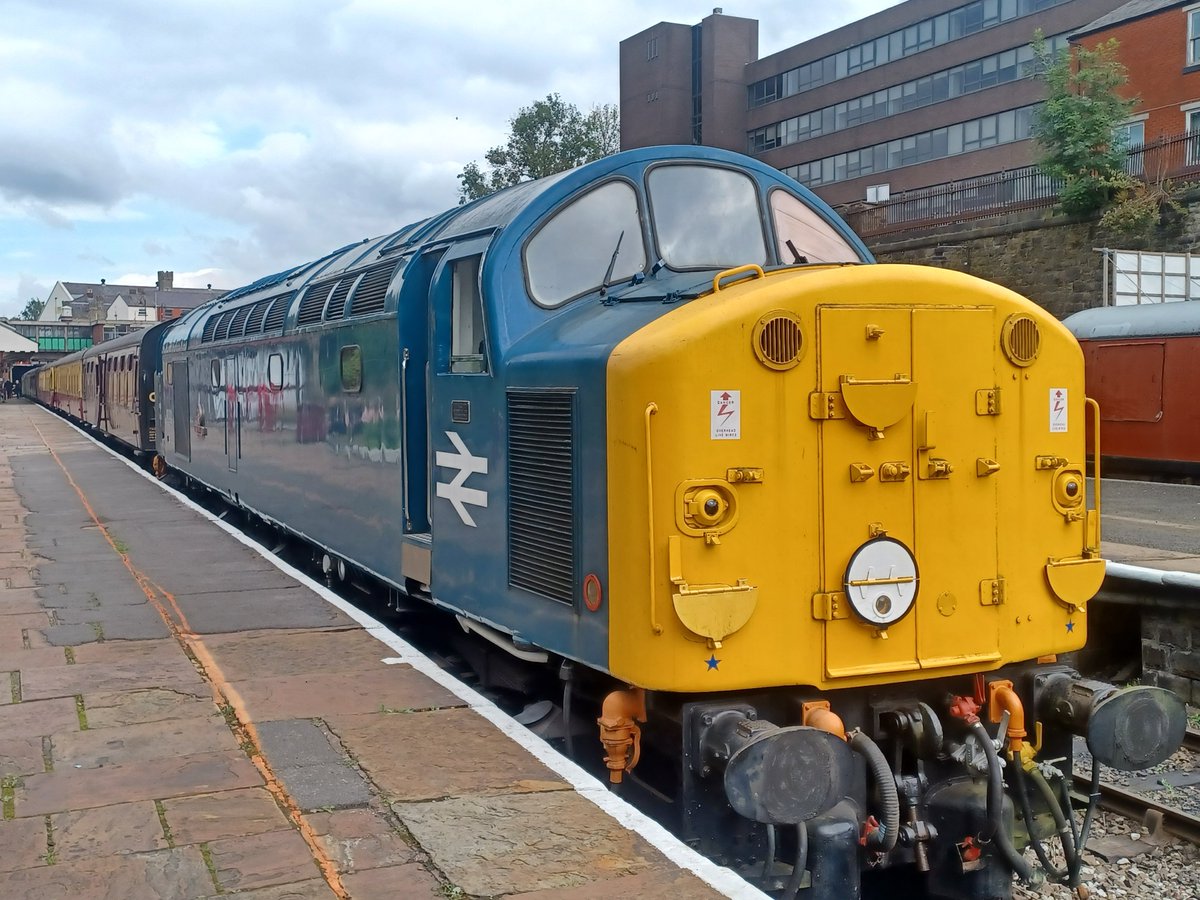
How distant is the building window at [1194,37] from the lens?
94.1 feet

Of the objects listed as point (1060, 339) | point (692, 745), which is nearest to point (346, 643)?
point (692, 745)

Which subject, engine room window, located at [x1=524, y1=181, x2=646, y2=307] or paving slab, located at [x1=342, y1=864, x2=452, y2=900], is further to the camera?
engine room window, located at [x1=524, y1=181, x2=646, y2=307]

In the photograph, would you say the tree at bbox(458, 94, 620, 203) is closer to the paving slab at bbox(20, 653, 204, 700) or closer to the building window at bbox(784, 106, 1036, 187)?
the building window at bbox(784, 106, 1036, 187)

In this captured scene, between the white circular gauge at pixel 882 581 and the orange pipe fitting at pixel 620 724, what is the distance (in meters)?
0.99

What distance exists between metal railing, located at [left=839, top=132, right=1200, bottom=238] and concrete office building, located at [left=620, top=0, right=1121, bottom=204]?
22.6 ft

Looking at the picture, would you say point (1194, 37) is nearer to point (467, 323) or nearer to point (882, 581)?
point (467, 323)

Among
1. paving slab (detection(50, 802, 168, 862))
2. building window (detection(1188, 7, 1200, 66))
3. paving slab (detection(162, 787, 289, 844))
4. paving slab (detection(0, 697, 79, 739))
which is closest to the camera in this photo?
paving slab (detection(50, 802, 168, 862))

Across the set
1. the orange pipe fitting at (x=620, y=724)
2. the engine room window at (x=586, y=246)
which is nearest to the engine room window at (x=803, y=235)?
the engine room window at (x=586, y=246)

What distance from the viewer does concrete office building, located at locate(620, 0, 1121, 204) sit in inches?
1708

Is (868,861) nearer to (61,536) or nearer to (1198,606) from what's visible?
(1198,606)

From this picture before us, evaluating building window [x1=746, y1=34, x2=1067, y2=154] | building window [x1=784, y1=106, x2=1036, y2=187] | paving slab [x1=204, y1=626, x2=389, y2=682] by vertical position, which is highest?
building window [x1=746, y1=34, x2=1067, y2=154]

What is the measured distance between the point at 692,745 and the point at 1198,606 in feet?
18.8

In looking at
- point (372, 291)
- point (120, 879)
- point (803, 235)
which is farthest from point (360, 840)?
point (372, 291)

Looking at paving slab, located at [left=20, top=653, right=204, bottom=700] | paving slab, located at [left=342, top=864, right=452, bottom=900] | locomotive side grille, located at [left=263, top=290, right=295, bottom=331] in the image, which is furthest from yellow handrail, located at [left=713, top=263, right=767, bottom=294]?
locomotive side grille, located at [left=263, top=290, right=295, bottom=331]
